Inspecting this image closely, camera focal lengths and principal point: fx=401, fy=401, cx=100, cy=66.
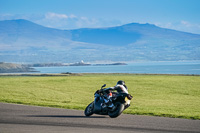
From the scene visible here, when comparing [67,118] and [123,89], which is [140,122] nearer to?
[123,89]

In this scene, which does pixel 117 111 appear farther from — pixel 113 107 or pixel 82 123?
pixel 82 123

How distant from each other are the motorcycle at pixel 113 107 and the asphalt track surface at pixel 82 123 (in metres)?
0.25

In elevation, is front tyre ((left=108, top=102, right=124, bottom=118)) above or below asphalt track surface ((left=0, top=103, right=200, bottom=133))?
above

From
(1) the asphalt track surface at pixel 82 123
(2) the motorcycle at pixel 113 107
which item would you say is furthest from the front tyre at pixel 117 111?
(1) the asphalt track surface at pixel 82 123

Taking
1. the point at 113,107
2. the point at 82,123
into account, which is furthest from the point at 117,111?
the point at 82,123

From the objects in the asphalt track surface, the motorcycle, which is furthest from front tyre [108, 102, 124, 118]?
the asphalt track surface

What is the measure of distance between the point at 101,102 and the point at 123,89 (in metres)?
1.17

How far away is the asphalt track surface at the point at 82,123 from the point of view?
13.4 metres

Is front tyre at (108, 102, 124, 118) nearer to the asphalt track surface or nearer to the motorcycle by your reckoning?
the motorcycle

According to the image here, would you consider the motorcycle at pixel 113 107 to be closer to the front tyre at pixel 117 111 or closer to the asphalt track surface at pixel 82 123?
the front tyre at pixel 117 111

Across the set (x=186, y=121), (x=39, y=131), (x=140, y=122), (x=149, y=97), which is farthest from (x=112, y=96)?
(x=149, y=97)

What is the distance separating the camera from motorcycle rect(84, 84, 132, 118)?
15836 mm

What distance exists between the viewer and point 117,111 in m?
16.0

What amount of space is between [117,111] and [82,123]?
1.73 m
